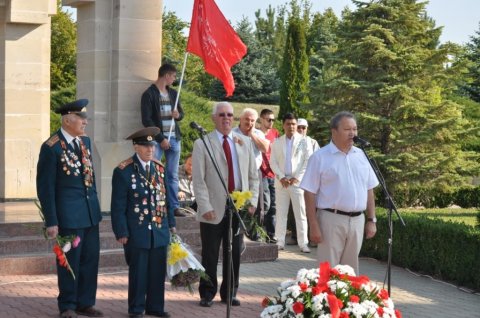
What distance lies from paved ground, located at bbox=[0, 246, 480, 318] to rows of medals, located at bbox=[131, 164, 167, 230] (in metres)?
1.05

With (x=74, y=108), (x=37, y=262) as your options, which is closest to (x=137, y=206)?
(x=74, y=108)

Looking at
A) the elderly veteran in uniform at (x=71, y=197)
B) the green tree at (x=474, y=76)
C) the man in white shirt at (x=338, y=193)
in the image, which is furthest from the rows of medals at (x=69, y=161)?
the green tree at (x=474, y=76)

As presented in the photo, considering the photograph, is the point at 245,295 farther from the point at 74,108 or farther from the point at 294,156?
the point at 294,156

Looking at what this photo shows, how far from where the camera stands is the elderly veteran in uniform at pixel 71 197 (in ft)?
27.9

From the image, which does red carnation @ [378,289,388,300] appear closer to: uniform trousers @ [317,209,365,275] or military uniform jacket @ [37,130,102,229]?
uniform trousers @ [317,209,365,275]

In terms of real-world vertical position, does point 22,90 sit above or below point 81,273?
above

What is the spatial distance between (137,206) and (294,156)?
5.46m

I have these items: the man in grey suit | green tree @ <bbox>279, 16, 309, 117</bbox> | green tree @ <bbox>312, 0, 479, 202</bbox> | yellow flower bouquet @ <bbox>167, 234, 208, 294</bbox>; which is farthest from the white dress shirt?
green tree @ <bbox>279, 16, 309, 117</bbox>

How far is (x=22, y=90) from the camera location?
52.8 ft

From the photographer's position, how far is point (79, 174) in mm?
8664

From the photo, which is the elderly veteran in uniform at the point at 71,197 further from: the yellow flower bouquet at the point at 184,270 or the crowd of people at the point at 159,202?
the yellow flower bouquet at the point at 184,270

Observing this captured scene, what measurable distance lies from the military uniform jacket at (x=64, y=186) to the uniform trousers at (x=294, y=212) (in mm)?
5648

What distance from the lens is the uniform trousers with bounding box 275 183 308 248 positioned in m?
13.9

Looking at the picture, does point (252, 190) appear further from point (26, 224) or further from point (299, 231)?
point (299, 231)
